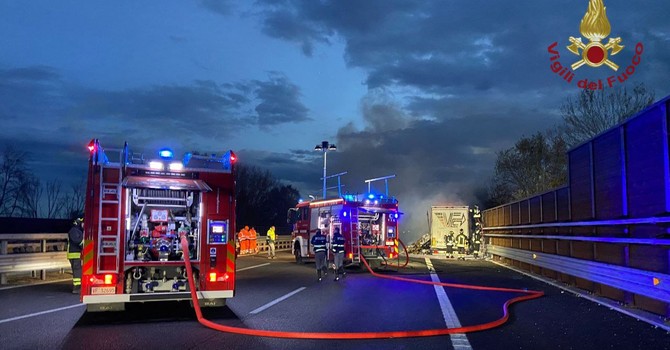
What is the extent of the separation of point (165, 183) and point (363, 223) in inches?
480

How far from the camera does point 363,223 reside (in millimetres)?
20859

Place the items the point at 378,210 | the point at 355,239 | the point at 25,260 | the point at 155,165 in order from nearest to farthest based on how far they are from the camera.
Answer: the point at 155,165, the point at 25,260, the point at 355,239, the point at 378,210

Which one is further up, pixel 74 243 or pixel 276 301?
pixel 74 243

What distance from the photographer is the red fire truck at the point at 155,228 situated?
8.98 meters

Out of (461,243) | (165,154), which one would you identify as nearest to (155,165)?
(165,154)

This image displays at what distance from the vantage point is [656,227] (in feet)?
32.6

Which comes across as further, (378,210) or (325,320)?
(378,210)

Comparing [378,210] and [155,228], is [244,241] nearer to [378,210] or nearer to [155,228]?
[378,210]

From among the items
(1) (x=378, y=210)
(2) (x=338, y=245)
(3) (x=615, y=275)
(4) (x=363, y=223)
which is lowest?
(3) (x=615, y=275)

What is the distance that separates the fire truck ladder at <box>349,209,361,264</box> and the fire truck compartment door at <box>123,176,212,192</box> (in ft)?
33.7

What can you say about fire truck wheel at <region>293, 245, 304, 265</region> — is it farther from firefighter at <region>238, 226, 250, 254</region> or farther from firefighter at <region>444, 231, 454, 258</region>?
firefighter at <region>444, 231, 454, 258</region>

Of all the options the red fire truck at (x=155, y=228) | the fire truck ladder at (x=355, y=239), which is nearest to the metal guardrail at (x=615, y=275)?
the fire truck ladder at (x=355, y=239)

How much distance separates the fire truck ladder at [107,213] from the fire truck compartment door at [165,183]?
0.22 meters

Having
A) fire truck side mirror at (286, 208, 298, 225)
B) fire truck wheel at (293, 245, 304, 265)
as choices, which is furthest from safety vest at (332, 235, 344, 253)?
fire truck side mirror at (286, 208, 298, 225)
